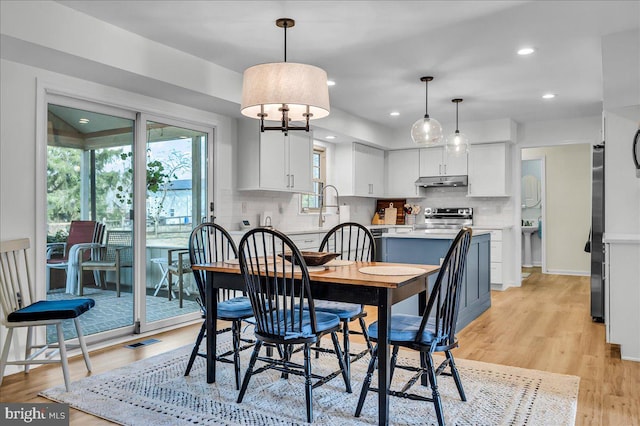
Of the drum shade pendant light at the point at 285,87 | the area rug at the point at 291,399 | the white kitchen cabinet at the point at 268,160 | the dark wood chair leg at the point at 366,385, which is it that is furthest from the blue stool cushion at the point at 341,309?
the white kitchen cabinet at the point at 268,160

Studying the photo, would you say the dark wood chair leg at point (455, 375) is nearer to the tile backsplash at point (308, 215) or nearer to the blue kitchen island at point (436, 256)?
the blue kitchen island at point (436, 256)

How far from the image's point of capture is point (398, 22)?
10.7 feet

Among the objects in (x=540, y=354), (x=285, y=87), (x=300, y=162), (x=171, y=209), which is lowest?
(x=540, y=354)

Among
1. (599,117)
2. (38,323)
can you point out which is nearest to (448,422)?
(38,323)

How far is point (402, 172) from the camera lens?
24.7 ft

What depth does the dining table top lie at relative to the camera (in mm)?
2244

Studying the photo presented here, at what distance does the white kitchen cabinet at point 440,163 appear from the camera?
6957mm

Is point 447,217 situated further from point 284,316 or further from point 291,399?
point 284,316

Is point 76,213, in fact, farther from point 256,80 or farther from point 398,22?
point 398,22

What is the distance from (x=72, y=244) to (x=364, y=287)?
2.49 metres

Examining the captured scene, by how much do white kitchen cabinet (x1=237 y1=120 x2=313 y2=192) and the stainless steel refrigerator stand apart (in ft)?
9.93

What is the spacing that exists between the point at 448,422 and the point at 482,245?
2.86 m

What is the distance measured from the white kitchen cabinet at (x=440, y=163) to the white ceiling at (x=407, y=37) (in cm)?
186

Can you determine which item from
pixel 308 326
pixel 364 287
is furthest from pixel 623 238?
pixel 308 326
